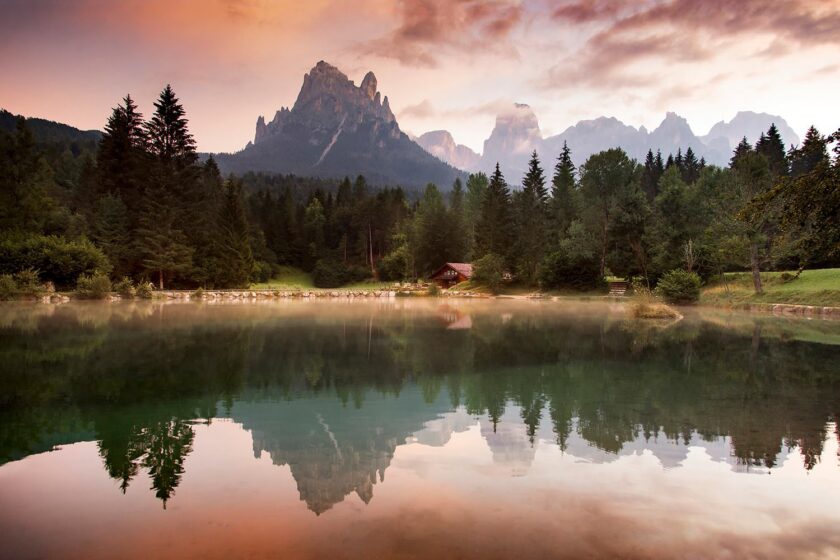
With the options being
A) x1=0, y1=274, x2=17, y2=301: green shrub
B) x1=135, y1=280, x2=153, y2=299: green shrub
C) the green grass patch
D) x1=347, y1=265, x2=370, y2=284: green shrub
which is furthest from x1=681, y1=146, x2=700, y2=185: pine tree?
x1=0, y1=274, x2=17, y2=301: green shrub

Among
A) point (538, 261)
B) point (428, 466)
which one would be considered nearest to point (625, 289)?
point (538, 261)

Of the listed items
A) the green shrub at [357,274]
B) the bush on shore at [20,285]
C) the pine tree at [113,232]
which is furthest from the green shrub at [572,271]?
the bush on shore at [20,285]

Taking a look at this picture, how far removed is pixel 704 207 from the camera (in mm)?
53906

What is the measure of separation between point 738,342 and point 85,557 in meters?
22.8

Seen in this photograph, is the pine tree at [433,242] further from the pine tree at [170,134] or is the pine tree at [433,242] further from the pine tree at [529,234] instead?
the pine tree at [170,134]

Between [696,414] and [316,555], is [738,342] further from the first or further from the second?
[316,555]

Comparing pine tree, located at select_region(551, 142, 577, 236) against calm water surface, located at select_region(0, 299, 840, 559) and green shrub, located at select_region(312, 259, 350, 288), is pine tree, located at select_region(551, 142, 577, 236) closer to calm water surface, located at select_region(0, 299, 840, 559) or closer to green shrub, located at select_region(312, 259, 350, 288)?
green shrub, located at select_region(312, 259, 350, 288)

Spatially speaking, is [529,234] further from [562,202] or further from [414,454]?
[414,454]

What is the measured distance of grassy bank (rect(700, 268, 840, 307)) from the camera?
34219mm

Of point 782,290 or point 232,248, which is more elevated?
point 232,248

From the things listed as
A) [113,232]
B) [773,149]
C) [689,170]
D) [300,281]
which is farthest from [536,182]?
[113,232]

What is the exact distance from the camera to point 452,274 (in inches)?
2968

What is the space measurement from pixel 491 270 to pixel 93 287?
40.0m

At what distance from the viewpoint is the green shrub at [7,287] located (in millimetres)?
37656
